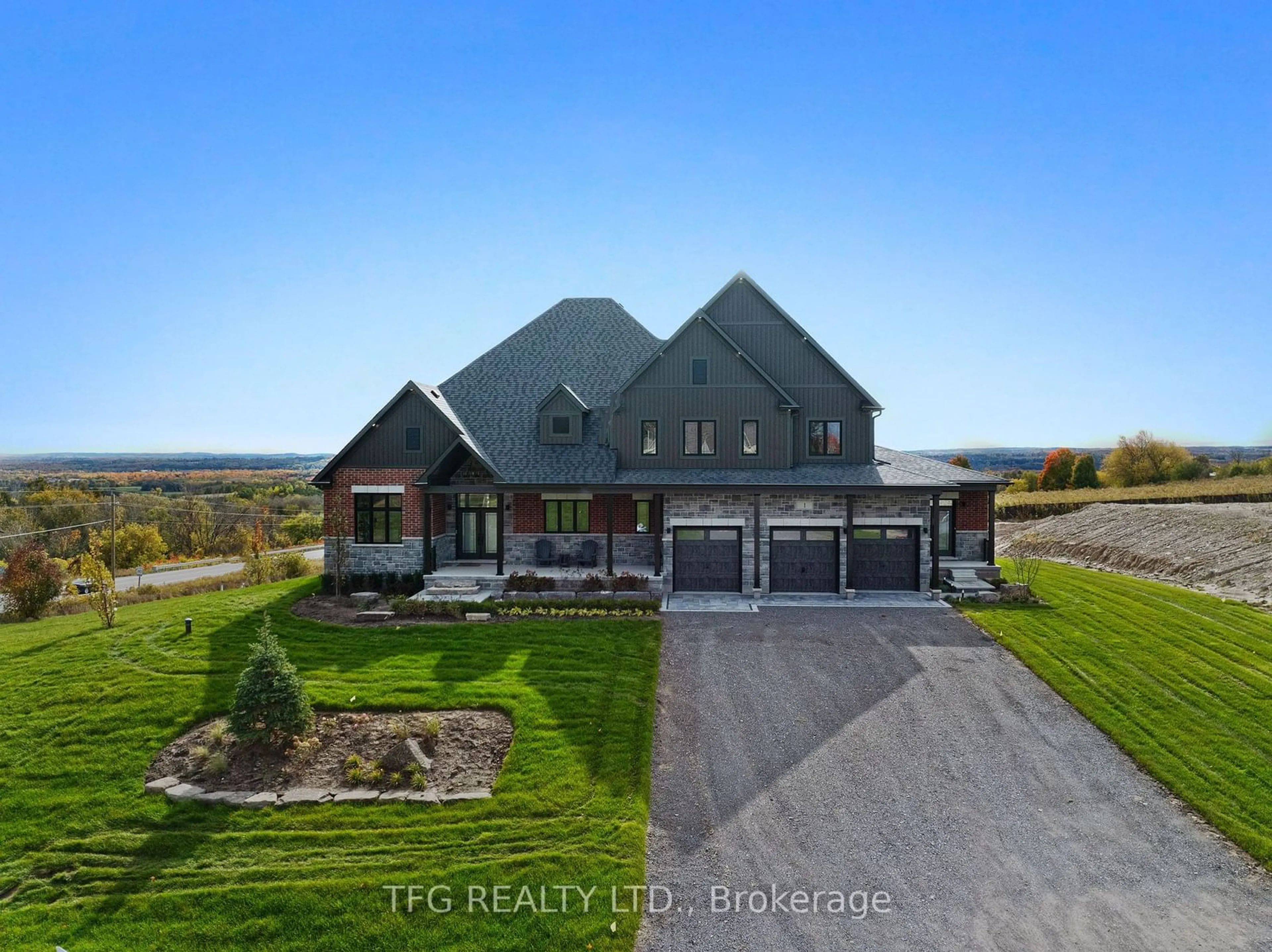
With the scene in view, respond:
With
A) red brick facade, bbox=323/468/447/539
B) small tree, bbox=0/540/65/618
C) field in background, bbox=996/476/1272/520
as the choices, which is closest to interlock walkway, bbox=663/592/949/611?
red brick facade, bbox=323/468/447/539

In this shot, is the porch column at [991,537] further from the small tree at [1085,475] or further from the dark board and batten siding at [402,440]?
the small tree at [1085,475]

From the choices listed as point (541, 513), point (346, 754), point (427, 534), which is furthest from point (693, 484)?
point (346, 754)

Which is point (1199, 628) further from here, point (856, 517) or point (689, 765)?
point (689, 765)

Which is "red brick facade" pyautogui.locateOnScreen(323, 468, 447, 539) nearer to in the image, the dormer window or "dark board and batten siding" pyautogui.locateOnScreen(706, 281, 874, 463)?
the dormer window

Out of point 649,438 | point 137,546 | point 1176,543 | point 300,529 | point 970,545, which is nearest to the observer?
point 649,438

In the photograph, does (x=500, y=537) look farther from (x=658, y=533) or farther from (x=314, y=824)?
(x=314, y=824)

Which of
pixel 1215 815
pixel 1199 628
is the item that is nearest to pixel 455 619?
pixel 1215 815

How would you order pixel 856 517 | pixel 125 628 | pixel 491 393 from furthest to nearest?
pixel 491 393
pixel 856 517
pixel 125 628
